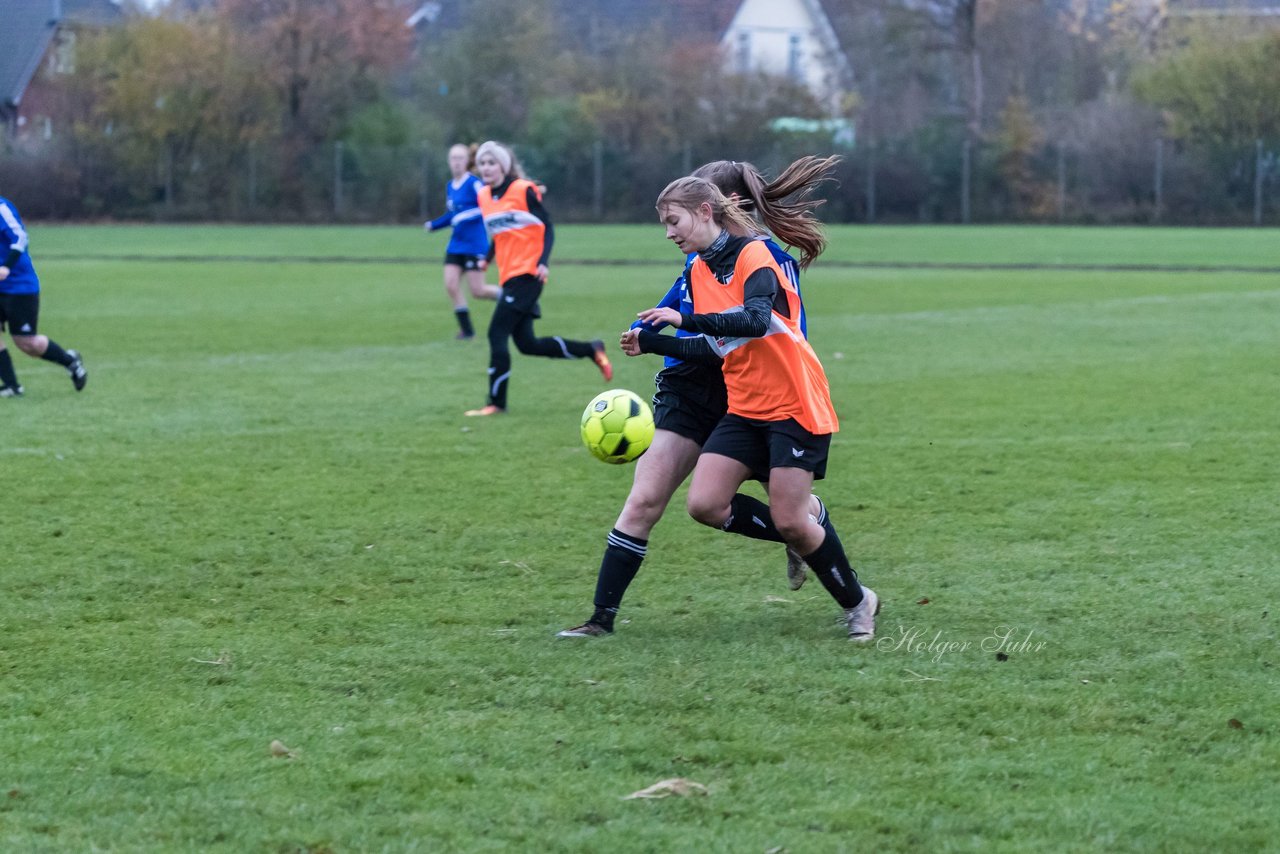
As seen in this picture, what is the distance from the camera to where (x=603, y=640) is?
5.58 m

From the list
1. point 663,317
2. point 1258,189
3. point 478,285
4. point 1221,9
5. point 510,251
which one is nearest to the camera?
point 663,317

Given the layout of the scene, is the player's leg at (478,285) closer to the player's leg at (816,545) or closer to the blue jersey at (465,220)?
the blue jersey at (465,220)

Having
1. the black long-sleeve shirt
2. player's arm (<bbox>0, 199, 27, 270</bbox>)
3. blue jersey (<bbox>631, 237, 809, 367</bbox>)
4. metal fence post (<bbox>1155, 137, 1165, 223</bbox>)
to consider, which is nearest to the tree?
metal fence post (<bbox>1155, 137, 1165, 223</bbox>)

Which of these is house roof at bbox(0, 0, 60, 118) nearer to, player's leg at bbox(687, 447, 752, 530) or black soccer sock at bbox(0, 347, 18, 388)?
black soccer sock at bbox(0, 347, 18, 388)

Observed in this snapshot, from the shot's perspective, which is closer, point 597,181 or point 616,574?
point 616,574

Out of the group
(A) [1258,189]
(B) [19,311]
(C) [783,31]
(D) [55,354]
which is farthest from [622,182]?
(B) [19,311]

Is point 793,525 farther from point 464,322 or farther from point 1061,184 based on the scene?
point 1061,184

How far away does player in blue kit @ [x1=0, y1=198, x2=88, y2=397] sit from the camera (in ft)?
38.6

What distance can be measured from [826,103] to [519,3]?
1120 cm

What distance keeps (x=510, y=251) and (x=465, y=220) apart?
5436mm

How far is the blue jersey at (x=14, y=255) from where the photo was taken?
1174cm

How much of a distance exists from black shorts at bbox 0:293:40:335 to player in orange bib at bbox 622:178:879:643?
795cm

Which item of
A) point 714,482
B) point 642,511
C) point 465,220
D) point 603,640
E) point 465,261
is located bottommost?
point 603,640

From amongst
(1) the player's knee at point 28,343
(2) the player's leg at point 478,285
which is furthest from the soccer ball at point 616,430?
(2) the player's leg at point 478,285
